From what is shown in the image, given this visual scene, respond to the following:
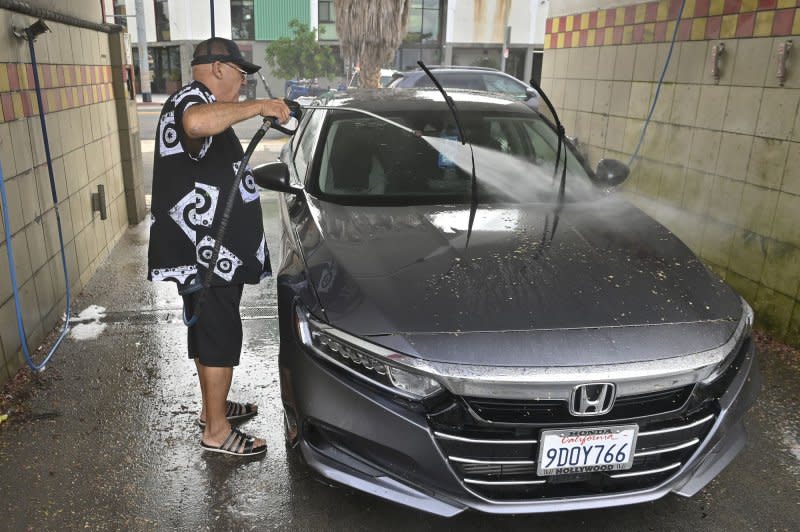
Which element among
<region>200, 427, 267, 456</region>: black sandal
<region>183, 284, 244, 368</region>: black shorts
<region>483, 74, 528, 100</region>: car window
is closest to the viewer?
<region>183, 284, 244, 368</region>: black shorts

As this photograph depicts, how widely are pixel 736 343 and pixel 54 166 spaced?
387cm

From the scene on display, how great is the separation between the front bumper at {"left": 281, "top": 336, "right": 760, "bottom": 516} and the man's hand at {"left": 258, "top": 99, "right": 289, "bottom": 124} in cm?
80

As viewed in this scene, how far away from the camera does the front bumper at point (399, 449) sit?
1951mm

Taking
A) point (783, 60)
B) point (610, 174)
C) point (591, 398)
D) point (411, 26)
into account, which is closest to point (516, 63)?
point (411, 26)

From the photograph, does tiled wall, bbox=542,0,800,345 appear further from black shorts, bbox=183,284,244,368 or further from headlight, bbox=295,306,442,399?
black shorts, bbox=183,284,244,368

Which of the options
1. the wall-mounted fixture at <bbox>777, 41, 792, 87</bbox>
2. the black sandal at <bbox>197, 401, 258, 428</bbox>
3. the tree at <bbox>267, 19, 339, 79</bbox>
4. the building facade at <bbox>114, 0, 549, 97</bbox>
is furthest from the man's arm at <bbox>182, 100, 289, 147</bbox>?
the building facade at <bbox>114, 0, 549, 97</bbox>

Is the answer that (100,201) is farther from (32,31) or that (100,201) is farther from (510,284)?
(510,284)

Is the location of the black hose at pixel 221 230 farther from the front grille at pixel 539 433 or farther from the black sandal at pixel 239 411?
the front grille at pixel 539 433

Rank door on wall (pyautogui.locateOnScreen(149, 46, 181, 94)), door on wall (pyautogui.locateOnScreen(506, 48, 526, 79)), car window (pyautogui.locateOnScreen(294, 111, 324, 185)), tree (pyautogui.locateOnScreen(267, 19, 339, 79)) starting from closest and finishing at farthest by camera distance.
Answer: car window (pyautogui.locateOnScreen(294, 111, 324, 185)), tree (pyautogui.locateOnScreen(267, 19, 339, 79)), door on wall (pyautogui.locateOnScreen(506, 48, 526, 79)), door on wall (pyautogui.locateOnScreen(149, 46, 181, 94))

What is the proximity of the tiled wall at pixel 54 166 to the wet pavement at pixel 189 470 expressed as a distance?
0.36 metres

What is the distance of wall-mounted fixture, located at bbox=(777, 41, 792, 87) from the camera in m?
3.78

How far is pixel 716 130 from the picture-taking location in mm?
4469

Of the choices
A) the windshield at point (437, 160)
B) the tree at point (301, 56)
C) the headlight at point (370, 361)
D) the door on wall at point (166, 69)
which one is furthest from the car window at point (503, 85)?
the door on wall at point (166, 69)

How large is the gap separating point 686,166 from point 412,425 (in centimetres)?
371
